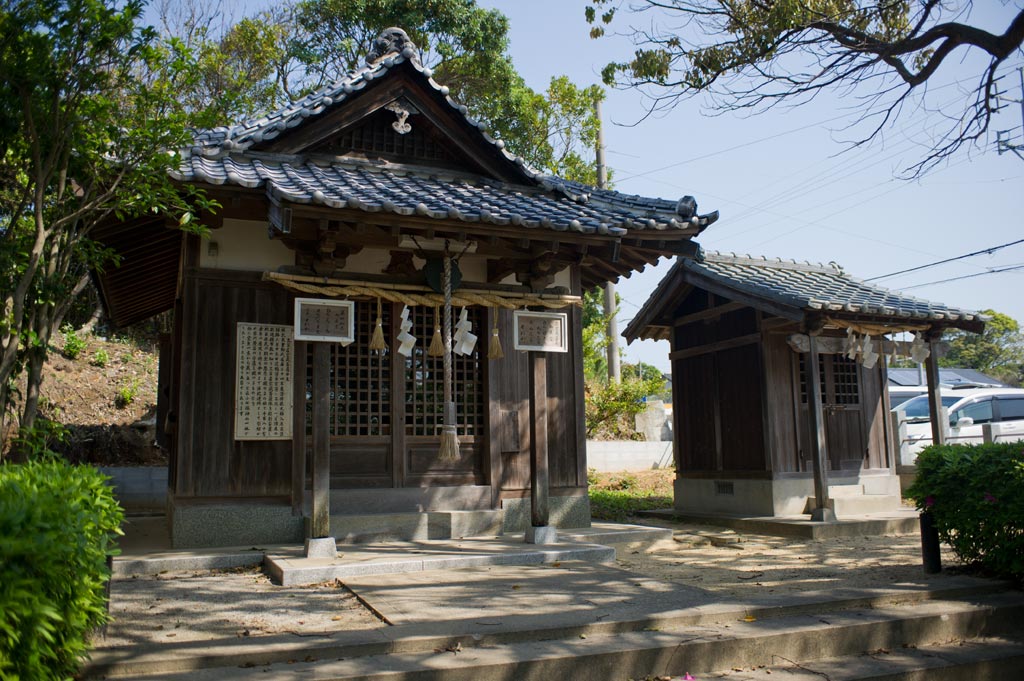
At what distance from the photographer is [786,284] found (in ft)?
42.8

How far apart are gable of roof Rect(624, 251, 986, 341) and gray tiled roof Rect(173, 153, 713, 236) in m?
1.37

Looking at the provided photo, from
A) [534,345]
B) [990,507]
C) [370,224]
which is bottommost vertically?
[990,507]

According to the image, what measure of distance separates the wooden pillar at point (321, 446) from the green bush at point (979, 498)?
5922mm

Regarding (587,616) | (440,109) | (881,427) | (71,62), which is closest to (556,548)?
(587,616)

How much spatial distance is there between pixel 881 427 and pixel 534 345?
793 cm

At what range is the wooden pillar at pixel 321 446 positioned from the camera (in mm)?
7930

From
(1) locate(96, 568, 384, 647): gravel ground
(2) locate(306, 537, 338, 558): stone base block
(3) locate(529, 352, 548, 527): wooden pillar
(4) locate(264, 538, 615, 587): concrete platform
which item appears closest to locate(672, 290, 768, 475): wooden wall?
(3) locate(529, 352, 548, 527): wooden pillar

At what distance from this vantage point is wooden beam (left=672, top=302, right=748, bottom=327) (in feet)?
43.9

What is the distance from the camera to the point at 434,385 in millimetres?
10039

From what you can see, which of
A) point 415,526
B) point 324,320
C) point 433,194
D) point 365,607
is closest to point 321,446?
point 324,320

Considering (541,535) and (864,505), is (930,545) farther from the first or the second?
(864,505)

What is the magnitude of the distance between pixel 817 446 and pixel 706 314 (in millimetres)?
3229

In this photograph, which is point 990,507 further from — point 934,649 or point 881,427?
point 881,427

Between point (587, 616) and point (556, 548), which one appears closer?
point (587, 616)
